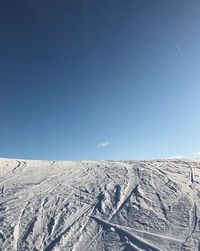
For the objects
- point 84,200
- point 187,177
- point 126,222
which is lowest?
point 126,222

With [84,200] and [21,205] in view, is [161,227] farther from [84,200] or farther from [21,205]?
[21,205]

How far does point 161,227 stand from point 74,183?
500cm

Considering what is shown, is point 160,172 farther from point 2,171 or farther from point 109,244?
point 2,171

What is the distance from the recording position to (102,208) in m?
12.6

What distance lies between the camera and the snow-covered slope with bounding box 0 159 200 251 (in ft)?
35.0

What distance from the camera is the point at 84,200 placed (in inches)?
525

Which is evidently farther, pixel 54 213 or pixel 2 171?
pixel 2 171

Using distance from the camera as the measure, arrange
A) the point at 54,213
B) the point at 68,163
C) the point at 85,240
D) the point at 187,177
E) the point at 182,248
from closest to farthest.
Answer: the point at 182,248 < the point at 85,240 < the point at 54,213 < the point at 187,177 < the point at 68,163

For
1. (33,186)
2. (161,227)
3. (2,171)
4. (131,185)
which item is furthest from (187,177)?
(2,171)

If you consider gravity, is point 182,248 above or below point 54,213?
below

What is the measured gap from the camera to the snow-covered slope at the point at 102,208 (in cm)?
1066

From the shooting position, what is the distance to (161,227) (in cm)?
1128

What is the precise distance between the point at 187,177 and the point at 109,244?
20.1ft

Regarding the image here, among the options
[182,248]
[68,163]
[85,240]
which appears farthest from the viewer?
[68,163]
